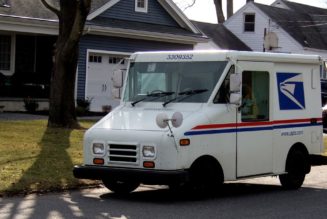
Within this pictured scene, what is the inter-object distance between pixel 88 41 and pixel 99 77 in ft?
5.46

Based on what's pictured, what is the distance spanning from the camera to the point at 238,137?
1073 centimetres

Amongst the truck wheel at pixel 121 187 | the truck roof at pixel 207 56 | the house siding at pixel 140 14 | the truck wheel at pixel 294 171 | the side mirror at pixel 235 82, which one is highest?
the house siding at pixel 140 14

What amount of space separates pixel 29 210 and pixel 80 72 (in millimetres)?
17365

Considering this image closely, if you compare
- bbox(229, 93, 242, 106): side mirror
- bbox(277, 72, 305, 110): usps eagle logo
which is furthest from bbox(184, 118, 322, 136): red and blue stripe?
bbox(229, 93, 242, 106): side mirror

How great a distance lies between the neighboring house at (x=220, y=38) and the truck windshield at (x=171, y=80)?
28832mm

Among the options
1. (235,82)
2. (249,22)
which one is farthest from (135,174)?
(249,22)

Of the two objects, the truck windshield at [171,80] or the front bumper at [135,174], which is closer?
the front bumper at [135,174]

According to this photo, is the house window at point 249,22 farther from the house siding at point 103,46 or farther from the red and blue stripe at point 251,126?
the red and blue stripe at point 251,126

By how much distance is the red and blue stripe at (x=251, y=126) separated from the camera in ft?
33.1

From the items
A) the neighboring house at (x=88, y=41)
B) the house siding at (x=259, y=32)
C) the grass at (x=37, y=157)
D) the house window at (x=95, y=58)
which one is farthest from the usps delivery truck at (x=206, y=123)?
the house siding at (x=259, y=32)

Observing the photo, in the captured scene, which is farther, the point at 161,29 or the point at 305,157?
the point at 161,29

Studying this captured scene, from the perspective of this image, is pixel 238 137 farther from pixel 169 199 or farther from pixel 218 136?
pixel 169 199

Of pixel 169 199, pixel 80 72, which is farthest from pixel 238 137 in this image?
pixel 80 72

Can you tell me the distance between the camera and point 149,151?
32.0 ft
